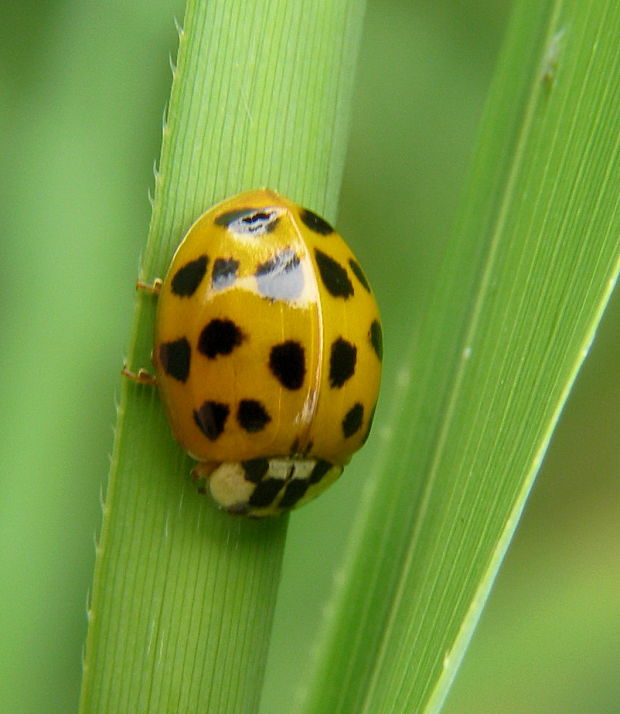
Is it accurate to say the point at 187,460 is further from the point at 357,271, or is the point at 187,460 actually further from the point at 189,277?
the point at 357,271

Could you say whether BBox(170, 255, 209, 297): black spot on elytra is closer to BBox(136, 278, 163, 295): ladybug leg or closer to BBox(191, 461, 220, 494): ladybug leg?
BBox(136, 278, 163, 295): ladybug leg

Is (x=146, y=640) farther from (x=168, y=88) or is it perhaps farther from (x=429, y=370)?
(x=168, y=88)

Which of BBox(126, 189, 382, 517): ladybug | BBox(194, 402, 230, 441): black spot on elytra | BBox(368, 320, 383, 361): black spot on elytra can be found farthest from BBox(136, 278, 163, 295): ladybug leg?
BBox(368, 320, 383, 361): black spot on elytra

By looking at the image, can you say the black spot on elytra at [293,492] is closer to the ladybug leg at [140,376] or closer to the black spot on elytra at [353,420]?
the black spot on elytra at [353,420]

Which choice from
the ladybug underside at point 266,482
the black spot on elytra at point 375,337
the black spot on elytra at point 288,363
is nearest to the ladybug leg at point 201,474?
the ladybug underside at point 266,482

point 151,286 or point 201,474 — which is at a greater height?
point 151,286

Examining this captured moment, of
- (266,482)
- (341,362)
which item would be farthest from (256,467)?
(341,362)
